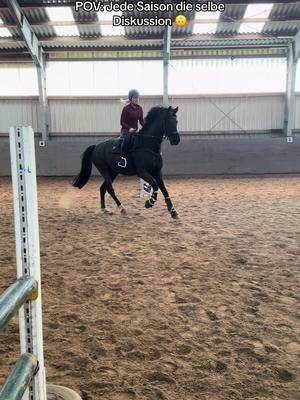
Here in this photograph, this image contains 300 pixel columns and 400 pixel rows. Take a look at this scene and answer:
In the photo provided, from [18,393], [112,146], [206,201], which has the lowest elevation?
[206,201]

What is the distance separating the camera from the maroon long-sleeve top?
7.65m

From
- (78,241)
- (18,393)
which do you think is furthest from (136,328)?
(78,241)

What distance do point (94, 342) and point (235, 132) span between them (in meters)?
12.8

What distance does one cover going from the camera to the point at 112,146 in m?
7.60

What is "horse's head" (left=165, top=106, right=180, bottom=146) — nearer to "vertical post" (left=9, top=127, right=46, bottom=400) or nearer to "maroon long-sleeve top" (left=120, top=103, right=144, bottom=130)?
"maroon long-sleeve top" (left=120, top=103, right=144, bottom=130)

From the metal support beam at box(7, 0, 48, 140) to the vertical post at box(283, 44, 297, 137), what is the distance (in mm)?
8407

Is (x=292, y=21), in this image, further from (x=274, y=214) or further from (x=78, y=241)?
(x=78, y=241)

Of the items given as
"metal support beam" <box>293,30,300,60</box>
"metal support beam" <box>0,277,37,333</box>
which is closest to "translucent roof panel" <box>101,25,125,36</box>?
"metal support beam" <box>293,30,300,60</box>

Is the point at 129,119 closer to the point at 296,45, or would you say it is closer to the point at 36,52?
the point at 36,52

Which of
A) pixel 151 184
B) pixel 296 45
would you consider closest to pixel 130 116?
pixel 151 184

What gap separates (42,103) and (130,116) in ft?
23.6

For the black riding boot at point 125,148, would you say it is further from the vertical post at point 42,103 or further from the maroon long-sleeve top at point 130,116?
the vertical post at point 42,103

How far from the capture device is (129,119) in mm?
7742

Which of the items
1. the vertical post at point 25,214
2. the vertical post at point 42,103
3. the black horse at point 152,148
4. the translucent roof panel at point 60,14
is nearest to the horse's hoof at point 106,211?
the black horse at point 152,148
